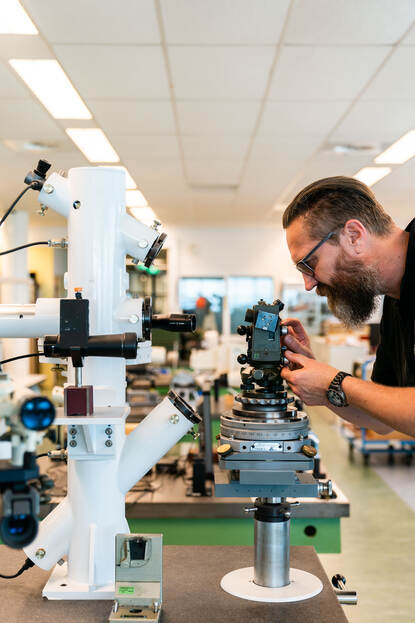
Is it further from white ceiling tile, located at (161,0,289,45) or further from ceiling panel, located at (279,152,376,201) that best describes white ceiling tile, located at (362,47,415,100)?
ceiling panel, located at (279,152,376,201)

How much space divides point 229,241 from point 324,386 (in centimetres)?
926

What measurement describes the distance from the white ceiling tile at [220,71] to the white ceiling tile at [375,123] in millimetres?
850

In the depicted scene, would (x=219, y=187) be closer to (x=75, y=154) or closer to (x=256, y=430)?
(x=75, y=154)

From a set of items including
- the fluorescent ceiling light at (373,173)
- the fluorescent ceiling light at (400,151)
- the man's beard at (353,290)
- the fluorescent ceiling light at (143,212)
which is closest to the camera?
the man's beard at (353,290)

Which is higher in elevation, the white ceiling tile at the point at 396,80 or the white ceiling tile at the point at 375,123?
the white ceiling tile at the point at 375,123

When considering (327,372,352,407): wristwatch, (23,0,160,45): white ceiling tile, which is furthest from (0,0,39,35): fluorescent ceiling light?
(327,372,352,407): wristwatch

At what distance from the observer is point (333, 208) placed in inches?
54.0

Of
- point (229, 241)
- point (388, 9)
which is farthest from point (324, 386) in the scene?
point (229, 241)

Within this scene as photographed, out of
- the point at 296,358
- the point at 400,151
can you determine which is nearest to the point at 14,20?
the point at 296,358

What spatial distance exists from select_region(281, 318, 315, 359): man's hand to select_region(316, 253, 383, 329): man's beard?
10 centimetres

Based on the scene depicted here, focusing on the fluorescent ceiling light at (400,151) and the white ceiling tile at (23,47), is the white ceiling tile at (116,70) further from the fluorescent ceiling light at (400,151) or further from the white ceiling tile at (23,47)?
the fluorescent ceiling light at (400,151)

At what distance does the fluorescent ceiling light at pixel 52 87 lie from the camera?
135 inches

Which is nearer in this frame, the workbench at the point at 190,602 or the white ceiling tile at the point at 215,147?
the workbench at the point at 190,602

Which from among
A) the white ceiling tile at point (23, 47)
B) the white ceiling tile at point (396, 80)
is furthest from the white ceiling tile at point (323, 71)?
the white ceiling tile at point (23, 47)
